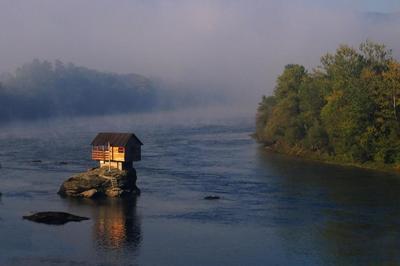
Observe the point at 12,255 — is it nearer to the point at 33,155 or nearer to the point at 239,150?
the point at 33,155

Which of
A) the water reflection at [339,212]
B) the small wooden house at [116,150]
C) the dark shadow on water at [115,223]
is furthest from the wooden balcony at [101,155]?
the water reflection at [339,212]

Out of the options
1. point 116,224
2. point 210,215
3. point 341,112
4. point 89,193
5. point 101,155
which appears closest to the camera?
point 116,224

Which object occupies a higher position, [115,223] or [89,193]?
[89,193]

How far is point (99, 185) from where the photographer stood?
5616 cm

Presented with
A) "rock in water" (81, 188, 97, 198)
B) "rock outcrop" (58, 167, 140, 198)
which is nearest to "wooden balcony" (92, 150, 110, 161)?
"rock outcrop" (58, 167, 140, 198)

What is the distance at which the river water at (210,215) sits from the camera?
38.3 m

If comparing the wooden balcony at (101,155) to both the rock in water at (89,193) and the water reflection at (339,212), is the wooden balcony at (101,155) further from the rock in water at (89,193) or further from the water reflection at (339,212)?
the water reflection at (339,212)

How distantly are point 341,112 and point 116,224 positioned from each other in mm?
41313

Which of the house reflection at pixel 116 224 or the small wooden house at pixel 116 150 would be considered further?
the small wooden house at pixel 116 150

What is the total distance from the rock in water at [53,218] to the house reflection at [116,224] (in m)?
1.72

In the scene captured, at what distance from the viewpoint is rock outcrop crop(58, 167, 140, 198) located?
55.7 metres

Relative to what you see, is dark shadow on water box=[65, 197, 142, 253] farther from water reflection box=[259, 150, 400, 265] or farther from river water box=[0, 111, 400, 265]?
water reflection box=[259, 150, 400, 265]

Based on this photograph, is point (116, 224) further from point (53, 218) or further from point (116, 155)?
point (116, 155)

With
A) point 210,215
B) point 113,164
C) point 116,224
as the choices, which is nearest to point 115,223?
point 116,224
